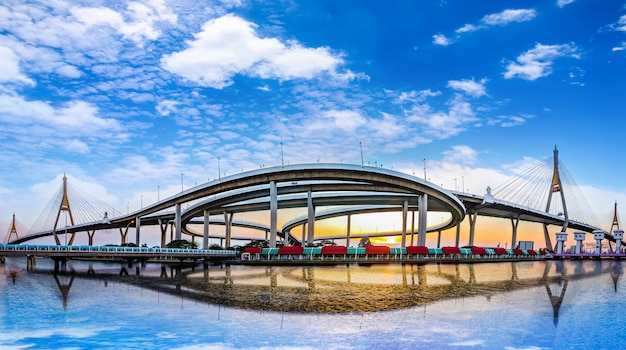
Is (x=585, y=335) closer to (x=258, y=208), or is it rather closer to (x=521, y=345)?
(x=521, y=345)

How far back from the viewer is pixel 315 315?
2681 centimetres

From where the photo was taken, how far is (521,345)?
20609 mm

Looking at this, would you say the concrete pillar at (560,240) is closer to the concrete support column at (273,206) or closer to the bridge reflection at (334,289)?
the concrete support column at (273,206)

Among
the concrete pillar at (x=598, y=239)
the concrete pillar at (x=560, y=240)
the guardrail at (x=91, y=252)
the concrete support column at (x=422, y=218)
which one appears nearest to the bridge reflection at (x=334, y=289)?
the guardrail at (x=91, y=252)

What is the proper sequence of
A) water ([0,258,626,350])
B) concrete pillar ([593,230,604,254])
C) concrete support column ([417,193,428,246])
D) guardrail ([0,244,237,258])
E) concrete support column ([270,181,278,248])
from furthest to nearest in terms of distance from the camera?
concrete pillar ([593,230,604,254]) < concrete support column ([417,193,428,246]) < concrete support column ([270,181,278,248]) < guardrail ([0,244,237,258]) < water ([0,258,626,350])

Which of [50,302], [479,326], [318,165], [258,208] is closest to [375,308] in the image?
[479,326]

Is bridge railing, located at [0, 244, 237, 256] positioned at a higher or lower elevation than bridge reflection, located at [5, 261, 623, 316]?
higher

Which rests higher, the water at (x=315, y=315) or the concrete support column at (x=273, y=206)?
the concrete support column at (x=273, y=206)

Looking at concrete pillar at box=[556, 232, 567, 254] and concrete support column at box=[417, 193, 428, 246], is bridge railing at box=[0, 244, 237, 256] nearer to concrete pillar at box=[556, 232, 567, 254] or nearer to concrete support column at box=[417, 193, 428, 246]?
concrete support column at box=[417, 193, 428, 246]

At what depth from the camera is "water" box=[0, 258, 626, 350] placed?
21.3 m

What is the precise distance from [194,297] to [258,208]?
83.1 m

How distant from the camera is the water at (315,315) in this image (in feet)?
70.0

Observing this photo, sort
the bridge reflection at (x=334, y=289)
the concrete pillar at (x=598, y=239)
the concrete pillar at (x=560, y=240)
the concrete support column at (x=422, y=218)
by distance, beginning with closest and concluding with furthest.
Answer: the bridge reflection at (x=334, y=289) → the concrete support column at (x=422, y=218) → the concrete pillar at (x=560, y=240) → the concrete pillar at (x=598, y=239)

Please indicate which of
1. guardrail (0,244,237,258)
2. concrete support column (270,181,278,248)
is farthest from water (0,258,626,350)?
concrete support column (270,181,278,248)
